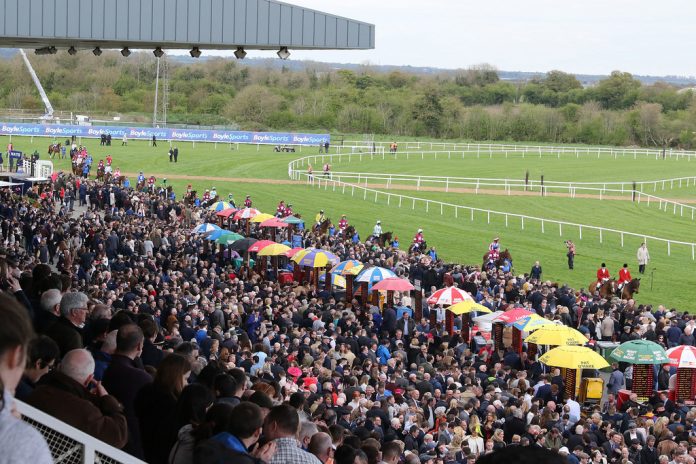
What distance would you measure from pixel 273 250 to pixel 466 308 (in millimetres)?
6004

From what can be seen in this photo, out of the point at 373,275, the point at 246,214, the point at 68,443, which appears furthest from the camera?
the point at 246,214

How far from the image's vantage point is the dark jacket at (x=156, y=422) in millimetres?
5684

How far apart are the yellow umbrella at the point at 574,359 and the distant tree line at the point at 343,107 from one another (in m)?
71.5

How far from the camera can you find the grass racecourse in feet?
101

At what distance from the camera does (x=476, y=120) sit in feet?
295

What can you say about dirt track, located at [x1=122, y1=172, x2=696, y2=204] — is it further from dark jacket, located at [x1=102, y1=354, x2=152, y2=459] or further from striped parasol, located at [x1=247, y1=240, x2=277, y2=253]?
dark jacket, located at [x1=102, y1=354, x2=152, y2=459]

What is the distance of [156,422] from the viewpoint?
5.75 meters

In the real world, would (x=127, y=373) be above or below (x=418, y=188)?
above

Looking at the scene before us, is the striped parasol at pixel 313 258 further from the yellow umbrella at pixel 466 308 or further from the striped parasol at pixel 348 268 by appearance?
the yellow umbrella at pixel 466 308

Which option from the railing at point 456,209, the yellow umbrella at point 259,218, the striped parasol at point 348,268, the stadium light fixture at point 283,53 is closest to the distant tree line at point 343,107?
the railing at point 456,209

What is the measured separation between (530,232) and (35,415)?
32435mm

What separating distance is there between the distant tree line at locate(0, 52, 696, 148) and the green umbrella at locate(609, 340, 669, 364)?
71.2 meters

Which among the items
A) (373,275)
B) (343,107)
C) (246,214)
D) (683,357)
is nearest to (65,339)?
(683,357)

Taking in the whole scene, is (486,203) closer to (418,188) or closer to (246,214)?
(418,188)
